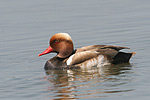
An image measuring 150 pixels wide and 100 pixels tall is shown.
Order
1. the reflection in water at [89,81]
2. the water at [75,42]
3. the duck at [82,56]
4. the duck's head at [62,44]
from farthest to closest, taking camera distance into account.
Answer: the duck's head at [62,44] → the duck at [82,56] → the water at [75,42] → the reflection in water at [89,81]

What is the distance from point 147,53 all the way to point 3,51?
4458 mm

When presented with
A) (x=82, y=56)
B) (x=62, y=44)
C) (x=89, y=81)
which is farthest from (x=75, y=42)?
(x=89, y=81)

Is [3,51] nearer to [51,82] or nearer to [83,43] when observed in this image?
[83,43]

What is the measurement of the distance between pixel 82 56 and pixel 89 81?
5.86 feet

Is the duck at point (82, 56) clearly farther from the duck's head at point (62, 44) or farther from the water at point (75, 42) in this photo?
the water at point (75, 42)

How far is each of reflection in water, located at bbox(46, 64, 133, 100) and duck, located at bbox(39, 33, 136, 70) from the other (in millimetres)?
193

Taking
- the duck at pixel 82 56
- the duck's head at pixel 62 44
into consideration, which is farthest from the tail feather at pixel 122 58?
the duck's head at pixel 62 44

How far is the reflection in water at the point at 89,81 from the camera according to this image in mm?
8711

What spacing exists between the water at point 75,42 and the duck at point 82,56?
0.82 feet

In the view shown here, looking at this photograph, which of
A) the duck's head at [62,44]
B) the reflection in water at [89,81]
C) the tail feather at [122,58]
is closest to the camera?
the reflection in water at [89,81]

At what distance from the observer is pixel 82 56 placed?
11375 millimetres

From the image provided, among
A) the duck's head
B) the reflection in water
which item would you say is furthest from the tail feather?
the duck's head

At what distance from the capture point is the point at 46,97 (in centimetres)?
865

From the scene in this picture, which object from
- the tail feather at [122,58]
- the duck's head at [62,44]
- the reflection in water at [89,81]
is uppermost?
the duck's head at [62,44]
